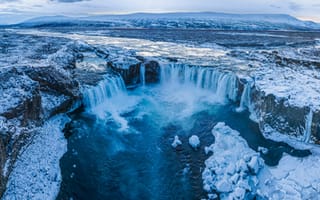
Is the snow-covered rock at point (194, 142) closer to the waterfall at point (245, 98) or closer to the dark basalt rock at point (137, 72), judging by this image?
the waterfall at point (245, 98)

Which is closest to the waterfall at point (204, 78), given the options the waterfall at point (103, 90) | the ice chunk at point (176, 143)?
the waterfall at point (103, 90)

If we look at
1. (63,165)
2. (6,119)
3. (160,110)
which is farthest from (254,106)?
(6,119)

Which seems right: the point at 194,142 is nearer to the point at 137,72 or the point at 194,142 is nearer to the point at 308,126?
the point at 308,126

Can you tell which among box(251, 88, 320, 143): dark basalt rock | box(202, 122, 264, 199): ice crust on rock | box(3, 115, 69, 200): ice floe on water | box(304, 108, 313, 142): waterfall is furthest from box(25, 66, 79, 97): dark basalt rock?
box(304, 108, 313, 142): waterfall

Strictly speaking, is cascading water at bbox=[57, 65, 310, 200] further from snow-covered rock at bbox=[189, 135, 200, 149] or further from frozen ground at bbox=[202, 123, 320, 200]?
frozen ground at bbox=[202, 123, 320, 200]

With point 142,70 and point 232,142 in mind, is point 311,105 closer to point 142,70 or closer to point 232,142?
point 232,142

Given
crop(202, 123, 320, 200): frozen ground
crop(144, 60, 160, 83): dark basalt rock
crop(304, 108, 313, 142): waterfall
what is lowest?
crop(202, 123, 320, 200): frozen ground
